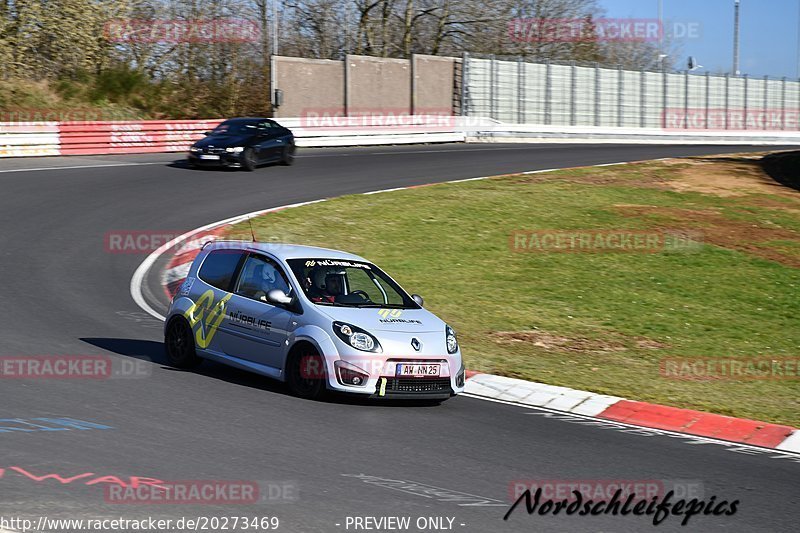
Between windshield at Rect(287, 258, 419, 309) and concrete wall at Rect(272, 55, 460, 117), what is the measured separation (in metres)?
31.1

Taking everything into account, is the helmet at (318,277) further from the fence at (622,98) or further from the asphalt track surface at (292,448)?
→ the fence at (622,98)

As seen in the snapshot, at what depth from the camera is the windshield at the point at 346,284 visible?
1073 cm

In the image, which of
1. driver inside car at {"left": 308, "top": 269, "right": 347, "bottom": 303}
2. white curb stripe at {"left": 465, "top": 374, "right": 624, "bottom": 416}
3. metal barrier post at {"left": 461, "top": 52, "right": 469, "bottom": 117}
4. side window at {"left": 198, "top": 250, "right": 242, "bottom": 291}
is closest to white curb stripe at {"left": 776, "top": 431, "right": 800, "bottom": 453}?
white curb stripe at {"left": 465, "top": 374, "right": 624, "bottom": 416}

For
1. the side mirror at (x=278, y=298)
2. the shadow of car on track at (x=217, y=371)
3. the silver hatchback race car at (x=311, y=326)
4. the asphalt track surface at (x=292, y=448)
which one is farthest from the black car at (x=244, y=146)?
the side mirror at (x=278, y=298)

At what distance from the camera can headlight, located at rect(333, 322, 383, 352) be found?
390 inches

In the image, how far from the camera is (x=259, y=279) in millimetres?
11125

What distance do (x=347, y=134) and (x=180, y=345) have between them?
1090 inches

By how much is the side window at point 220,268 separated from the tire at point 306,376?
61.5 inches

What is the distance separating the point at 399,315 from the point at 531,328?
16.1 feet

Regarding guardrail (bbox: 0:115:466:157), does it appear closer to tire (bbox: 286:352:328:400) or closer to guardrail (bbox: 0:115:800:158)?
guardrail (bbox: 0:115:800:158)

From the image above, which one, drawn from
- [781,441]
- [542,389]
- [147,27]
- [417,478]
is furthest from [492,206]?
[147,27]

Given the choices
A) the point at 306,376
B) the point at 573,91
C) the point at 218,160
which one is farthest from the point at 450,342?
the point at 573,91

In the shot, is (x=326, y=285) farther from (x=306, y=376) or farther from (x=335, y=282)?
(x=306, y=376)

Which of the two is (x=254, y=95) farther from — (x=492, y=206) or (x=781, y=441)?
(x=781, y=441)
